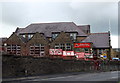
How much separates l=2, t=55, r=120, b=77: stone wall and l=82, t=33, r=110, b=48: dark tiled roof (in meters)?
20.0

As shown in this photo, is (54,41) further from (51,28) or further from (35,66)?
(35,66)

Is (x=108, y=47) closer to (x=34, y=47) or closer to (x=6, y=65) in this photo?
(x=34, y=47)

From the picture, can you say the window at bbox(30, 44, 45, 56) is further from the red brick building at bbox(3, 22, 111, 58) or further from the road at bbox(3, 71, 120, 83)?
the road at bbox(3, 71, 120, 83)

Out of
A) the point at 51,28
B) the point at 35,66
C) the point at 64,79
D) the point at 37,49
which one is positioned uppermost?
the point at 51,28

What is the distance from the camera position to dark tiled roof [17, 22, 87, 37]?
66.9 m

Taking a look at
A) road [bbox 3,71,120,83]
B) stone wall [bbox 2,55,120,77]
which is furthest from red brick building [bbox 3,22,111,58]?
road [bbox 3,71,120,83]

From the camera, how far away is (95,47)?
60781mm

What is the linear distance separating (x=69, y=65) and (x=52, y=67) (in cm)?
516

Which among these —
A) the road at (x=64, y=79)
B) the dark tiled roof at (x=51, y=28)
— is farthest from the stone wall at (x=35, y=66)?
the dark tiled roof at (x=51, y=28)

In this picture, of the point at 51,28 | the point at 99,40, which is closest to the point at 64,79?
the point at 99,40

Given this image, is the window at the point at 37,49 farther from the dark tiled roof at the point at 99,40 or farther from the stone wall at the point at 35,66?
the stone wall at the point at 35,66

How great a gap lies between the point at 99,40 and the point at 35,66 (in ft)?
123

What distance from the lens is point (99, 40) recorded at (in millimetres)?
62438

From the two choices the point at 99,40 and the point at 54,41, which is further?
the point at 99,40
